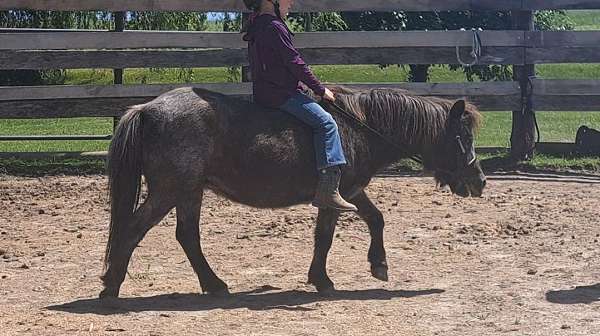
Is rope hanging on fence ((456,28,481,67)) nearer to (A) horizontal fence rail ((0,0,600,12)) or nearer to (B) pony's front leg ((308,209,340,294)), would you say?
(A) horizontal fence rail ((0,0,600,12))

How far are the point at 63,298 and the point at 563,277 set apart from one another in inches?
138

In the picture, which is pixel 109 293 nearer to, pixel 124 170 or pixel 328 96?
pixel 124 170

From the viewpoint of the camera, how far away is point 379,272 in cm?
716

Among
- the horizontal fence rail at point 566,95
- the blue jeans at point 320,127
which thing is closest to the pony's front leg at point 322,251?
the blue jeans at point 320,127

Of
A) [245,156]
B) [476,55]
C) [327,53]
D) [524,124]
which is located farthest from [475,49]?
[245,156]

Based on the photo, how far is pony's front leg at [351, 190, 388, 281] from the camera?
23.5 feet

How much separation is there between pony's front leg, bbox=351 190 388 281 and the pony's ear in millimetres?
910

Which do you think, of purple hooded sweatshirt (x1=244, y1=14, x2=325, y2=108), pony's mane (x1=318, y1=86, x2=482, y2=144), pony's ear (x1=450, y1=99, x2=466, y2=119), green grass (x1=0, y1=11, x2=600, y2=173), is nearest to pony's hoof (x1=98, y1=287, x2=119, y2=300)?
purple hooded sweatshirt (x1=244, y1=14, x2=325, y2=108)

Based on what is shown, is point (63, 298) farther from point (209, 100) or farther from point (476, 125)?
point (476, 125)

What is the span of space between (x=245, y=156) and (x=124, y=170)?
83cm

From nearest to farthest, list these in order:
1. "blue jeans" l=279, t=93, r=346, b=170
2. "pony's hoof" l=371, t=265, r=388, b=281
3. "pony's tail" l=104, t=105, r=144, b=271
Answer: "pony's tail" l=104, t=105, r=144, b=271, "blue jeans" l=279, t=93, r=346, b=170, "pony's hoof" l=371, t=265, r=388, b=281

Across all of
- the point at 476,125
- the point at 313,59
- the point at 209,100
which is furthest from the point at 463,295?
the point at 313,59

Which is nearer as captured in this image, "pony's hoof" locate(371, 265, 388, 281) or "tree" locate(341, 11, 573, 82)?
"pony's hoof" locate(371, 265, 388, 281)

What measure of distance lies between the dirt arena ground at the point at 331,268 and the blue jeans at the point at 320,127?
3.09 ft
